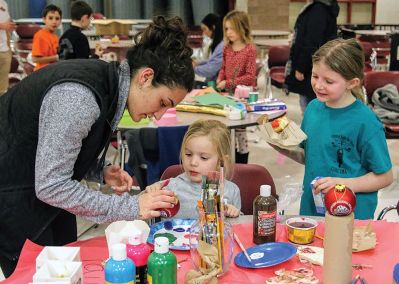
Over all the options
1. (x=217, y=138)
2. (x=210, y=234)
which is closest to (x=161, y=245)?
(x=210, y=234)

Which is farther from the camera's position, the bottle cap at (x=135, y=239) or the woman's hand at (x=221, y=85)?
the woman's hand at (x=221, y=85)

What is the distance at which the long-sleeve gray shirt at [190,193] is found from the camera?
2.28 metres

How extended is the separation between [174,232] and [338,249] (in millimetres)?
652

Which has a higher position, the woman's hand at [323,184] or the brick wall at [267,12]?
the brick wall at [267,12]

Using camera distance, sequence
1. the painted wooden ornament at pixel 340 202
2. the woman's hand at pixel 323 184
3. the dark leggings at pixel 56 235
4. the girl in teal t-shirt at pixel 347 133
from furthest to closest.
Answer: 1. the girl in teal t-shirt at pixel 347 133
2. the woman's hand at pixel 323 184
3. the dark leggings at pixel 56 235
4. the painted wooden ornament at pixel 340 202

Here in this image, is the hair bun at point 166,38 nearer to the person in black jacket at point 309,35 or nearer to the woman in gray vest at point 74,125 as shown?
the woman in gray vest at point 74,125

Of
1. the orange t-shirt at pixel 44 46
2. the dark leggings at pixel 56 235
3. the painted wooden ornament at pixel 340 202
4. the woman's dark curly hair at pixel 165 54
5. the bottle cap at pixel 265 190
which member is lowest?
the dark leggings at pixel 56 235

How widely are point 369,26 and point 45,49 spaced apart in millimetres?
8103

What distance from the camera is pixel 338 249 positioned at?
150 centimetres

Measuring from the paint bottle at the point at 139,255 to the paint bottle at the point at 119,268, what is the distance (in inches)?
3.5

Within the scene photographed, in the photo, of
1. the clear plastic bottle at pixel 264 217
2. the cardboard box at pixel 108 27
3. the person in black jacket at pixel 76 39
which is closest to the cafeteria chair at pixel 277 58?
the cardboard box at pixel 108 27

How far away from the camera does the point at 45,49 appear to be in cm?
612

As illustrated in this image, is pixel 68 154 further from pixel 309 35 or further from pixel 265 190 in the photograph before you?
pixel 309 35

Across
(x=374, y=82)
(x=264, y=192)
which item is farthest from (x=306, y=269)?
(x=374, y=82)
